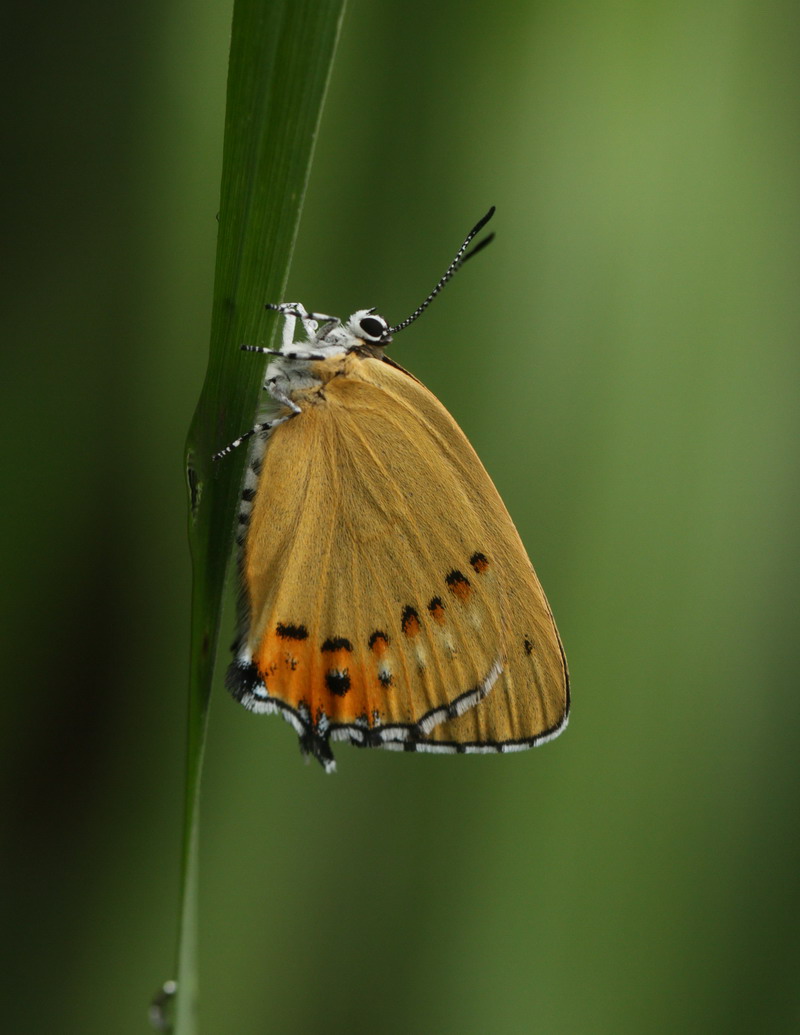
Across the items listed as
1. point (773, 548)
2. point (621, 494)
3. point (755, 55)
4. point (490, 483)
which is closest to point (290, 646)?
point (490, 483)

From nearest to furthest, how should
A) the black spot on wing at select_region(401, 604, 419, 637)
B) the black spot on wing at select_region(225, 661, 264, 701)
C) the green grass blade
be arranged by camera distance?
the green grass blade, the black spot on wing at select_region(225, 661, 264, 701), the black spot on wing at select_region(401, 604, 419, 637)

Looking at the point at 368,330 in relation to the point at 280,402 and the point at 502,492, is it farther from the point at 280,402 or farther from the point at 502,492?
the point at 502,492

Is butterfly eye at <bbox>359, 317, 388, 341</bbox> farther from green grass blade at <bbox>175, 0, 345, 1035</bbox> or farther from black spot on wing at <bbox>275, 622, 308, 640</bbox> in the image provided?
black spot on wing at <bbox>275, 622, 308, 640</bbox>

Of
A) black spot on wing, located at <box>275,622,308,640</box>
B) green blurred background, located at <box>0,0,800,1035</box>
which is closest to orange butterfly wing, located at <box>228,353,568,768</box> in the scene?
black spot on wing, located at <box>275,622,308,640</box>

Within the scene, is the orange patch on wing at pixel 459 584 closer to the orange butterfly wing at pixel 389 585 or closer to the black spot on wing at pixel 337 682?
the orange butterfly wing at pixel 389 585

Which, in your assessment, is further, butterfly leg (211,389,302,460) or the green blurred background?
the green blurred background

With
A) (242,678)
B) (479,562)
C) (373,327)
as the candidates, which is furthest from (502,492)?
(242,678)

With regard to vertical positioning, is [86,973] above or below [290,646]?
below

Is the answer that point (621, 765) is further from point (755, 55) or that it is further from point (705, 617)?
point (755, 55)
